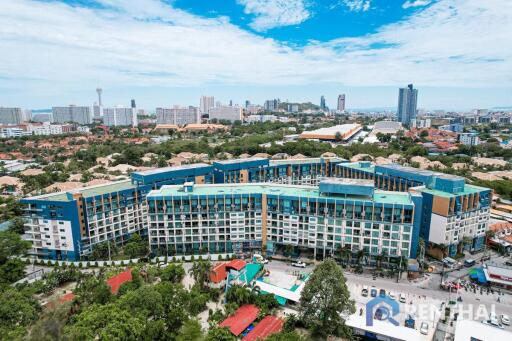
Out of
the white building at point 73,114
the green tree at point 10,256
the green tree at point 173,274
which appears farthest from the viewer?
the white building at point 73,114

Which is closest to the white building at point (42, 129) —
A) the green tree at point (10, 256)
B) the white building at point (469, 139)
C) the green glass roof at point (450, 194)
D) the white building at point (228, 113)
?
the white building at point (228, 113)

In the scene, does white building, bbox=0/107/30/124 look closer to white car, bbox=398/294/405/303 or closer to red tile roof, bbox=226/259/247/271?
red tile roof, bbox=226/259/247/271

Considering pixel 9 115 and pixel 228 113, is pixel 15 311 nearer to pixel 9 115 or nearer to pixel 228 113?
pixel 228 113

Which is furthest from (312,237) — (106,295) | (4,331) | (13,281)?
(13,281)

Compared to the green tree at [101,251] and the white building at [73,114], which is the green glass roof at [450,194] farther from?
the white building at [73,114]

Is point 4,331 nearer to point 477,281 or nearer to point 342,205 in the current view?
point 342,205
